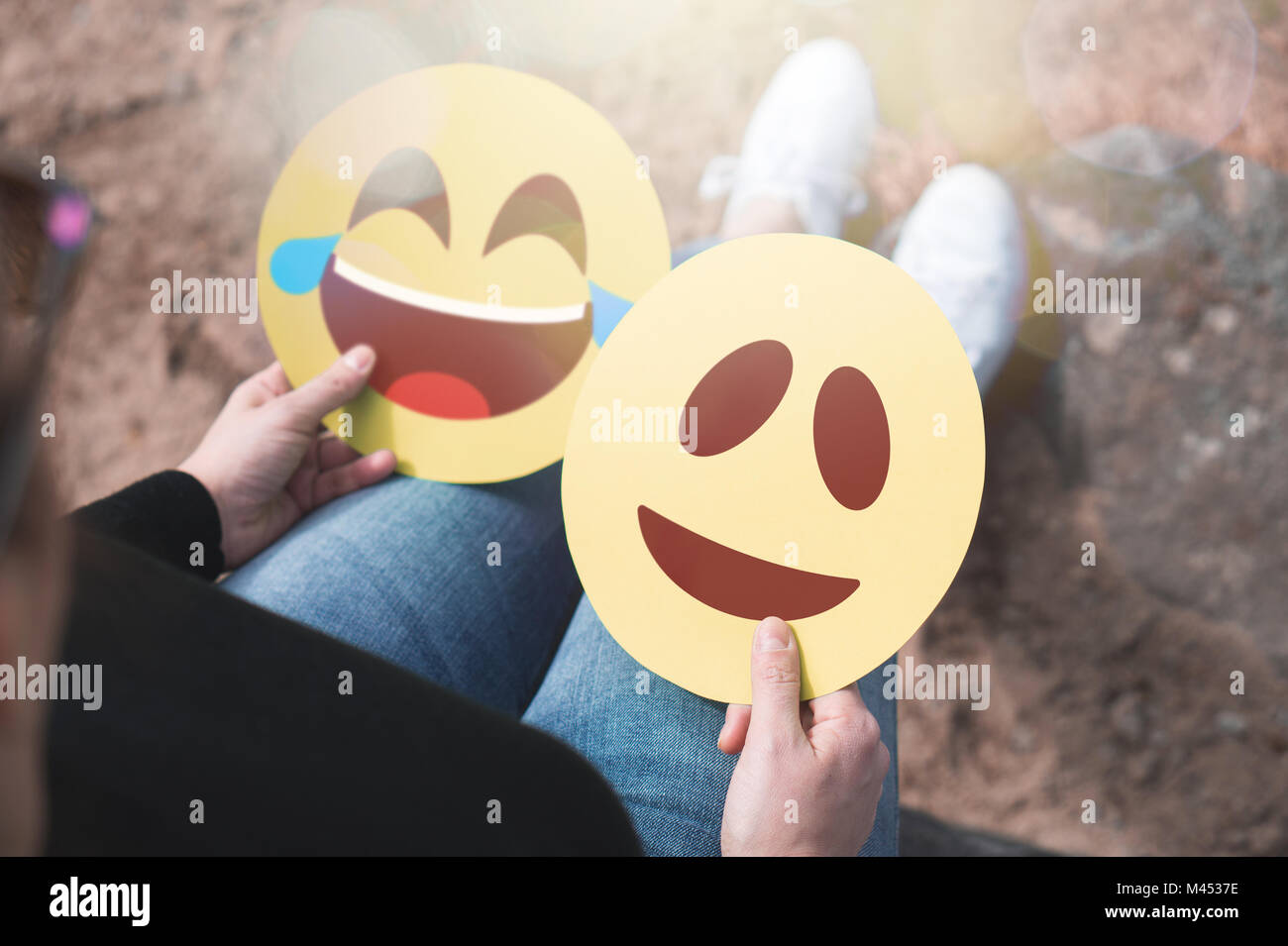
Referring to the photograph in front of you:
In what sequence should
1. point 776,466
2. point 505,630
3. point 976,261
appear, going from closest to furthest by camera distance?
1. point 776,466
2. point 505,630
3. point 976,261

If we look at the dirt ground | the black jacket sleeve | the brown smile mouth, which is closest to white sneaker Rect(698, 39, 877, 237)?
the dirt ground

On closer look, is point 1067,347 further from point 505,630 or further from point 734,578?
point 505,630

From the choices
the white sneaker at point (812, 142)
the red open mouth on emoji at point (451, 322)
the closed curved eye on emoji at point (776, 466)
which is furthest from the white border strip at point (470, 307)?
the white sneaker at point (812, 142)

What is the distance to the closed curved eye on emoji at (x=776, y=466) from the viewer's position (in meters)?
0.64

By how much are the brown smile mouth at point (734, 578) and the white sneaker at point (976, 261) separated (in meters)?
0.52

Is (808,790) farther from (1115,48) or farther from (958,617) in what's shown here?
(1115,48)

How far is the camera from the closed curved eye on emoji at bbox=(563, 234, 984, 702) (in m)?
0.64

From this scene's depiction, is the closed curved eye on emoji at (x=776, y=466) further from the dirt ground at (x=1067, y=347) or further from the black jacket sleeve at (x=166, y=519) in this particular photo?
the dirt ground at (x=1067, y=347)

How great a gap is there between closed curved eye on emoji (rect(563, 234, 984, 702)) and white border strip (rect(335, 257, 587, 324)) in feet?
0.36

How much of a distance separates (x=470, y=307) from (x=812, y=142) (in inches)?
23.8

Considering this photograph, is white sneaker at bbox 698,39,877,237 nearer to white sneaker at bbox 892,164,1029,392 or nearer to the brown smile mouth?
white sneaker at bbox 892,164,1029,392

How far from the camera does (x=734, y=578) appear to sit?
2.20 feet

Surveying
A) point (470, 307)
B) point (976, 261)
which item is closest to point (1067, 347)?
point (976, 261)

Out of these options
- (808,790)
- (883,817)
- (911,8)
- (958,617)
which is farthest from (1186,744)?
(911,8)
